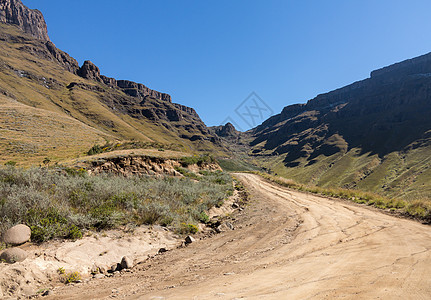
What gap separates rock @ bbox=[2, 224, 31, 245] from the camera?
5.07 meters

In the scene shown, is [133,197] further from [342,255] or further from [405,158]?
[405,158]

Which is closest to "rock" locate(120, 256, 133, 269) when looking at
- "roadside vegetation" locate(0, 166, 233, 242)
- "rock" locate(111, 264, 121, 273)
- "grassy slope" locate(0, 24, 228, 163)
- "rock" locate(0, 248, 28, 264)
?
"rock" locate(111, 264, 121, 273)

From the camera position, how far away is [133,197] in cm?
892

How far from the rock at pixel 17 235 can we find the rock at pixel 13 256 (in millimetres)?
746

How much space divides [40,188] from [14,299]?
5.80 m

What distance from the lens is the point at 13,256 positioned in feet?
14.4

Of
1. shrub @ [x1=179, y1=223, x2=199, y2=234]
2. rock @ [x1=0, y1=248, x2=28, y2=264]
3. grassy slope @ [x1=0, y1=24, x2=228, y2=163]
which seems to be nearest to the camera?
rock @ [x1=0, y1=248, x2=28, y2=264]

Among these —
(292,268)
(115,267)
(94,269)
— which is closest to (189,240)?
(115,267)

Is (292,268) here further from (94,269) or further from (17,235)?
(17,235)

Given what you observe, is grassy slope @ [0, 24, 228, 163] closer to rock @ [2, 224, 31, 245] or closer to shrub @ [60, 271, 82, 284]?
rock @ [2, 224, 31, 245]

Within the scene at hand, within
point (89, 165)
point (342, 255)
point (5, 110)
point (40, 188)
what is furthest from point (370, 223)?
point (5, 110)

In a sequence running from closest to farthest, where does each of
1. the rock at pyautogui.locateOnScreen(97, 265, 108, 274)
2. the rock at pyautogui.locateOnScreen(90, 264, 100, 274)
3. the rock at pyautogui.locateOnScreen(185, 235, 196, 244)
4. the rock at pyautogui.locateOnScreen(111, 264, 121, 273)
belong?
1. the rock at pyautogui.locateOnScreen(90, 264, 100, 274)
2. the rock at pyautogui.locateOnScreen(97, 265, 108, 274)
3. the rock at pyautogui.locateOnScreen(111, 264, 121, 273)
4. the rock at pyautogui.locateOnScreen(185, 235, 196, 244)

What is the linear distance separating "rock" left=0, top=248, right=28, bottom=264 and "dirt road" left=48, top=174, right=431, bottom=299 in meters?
1.19

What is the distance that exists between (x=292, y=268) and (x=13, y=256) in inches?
225
